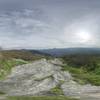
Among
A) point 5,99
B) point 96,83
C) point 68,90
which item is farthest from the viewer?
point 96,83

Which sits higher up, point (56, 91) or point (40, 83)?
point (40, 83)

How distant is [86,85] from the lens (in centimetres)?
16450

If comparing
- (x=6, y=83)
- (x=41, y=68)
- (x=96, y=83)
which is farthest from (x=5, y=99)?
(x=41, y=68)

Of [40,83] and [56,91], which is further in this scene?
[40,83]

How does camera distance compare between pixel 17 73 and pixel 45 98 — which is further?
pixel 17 73

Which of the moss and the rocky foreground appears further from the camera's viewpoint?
the rocky foreground

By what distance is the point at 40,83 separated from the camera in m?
157

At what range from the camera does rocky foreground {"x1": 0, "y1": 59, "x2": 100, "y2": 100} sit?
14150 cm

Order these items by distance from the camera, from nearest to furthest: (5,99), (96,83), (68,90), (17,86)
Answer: (5,99) < (68,90) < (17,86) < (96,83)

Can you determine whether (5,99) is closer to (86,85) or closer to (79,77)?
(86,85)

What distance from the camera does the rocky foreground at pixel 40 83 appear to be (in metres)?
142

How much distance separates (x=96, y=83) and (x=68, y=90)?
27.9 metres

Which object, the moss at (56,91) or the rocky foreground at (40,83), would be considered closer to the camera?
the moss at (56,91)

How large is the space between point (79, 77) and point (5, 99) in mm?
70515
